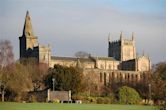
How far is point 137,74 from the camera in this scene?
4658 inches

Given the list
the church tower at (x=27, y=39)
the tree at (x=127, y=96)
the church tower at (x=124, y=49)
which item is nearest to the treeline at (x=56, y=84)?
the tree at (x=127, y=96)

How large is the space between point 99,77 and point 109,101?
5569 cm

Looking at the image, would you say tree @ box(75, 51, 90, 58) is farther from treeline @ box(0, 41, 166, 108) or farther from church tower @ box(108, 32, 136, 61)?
treeline @ box(0, 41, 166, 108)

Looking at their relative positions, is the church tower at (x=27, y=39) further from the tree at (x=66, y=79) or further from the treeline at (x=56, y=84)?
the tree at (x=66, y=79)

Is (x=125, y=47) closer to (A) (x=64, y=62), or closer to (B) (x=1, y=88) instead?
(A) (x=64, y=62)

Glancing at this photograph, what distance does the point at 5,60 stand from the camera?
179 ft

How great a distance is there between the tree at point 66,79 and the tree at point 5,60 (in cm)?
867

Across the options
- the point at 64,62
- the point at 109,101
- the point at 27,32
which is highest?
the point at 27,32

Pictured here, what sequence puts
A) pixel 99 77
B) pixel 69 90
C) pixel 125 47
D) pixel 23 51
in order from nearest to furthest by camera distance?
pixel 69 90
pixel 99 77
pixel 23 51
pixel 125 47

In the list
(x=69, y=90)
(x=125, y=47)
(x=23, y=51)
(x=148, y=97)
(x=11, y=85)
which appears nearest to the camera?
(x=11, y=85)

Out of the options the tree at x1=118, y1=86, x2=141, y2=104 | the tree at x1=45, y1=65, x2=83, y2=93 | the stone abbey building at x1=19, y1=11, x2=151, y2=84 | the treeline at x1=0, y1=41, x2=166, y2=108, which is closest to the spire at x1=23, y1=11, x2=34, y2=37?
the stone abbey building at x1=19, y1=11, x2=151, y2=84

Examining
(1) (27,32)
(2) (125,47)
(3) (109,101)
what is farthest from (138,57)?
(3) (109,101)

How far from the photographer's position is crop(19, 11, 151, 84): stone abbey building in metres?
114

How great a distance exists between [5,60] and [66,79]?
9.76m
